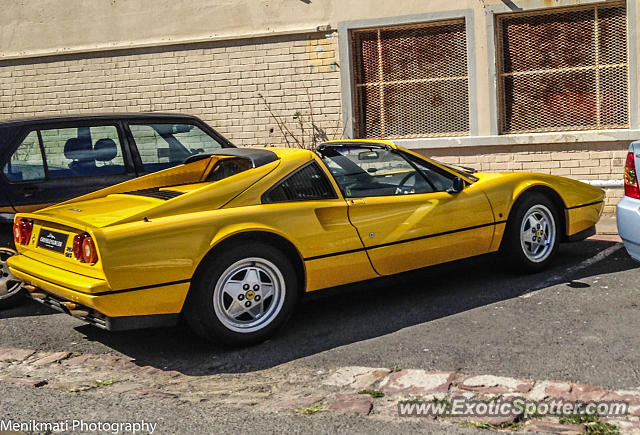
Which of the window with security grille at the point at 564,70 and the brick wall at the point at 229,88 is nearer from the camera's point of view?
the window with security grille at the point at 564,70

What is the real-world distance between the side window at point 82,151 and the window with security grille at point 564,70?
5.65 metres

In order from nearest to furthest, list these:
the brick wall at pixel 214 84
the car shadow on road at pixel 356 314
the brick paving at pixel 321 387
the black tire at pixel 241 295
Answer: the brick paving at pixel 321 387
the black tire at pixel 241 295
the car shadow on road at pixel 356 314
the brick wall at pixel 214 84

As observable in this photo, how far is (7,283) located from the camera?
22.0 ft

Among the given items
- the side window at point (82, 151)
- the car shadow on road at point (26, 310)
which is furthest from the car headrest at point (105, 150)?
the car shadow on road at point (26, 310)

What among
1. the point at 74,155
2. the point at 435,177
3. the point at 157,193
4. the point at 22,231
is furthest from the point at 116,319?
the point at 435,177

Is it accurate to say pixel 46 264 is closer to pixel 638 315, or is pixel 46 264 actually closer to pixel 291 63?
pixel 638 315

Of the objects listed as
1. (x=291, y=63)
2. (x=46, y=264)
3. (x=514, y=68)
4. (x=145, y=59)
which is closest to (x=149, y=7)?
(x=145, y=59)

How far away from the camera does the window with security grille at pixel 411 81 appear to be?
11125 millimetres

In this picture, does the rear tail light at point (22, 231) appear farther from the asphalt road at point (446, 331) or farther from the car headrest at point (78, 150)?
the car headrest at point (78, 150)

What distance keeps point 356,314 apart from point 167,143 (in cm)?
242

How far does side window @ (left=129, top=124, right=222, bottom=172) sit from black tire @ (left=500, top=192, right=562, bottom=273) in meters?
2.73

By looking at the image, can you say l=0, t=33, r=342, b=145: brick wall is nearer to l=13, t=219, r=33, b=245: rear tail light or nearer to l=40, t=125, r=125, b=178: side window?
l=40, t=125, r=125, b=178: side window

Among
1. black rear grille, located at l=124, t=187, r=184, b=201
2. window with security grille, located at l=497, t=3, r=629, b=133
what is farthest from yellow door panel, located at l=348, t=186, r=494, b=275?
window with security grille, located at l=497, t=3, r=629, b=133

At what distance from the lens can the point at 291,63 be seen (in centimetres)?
1160
